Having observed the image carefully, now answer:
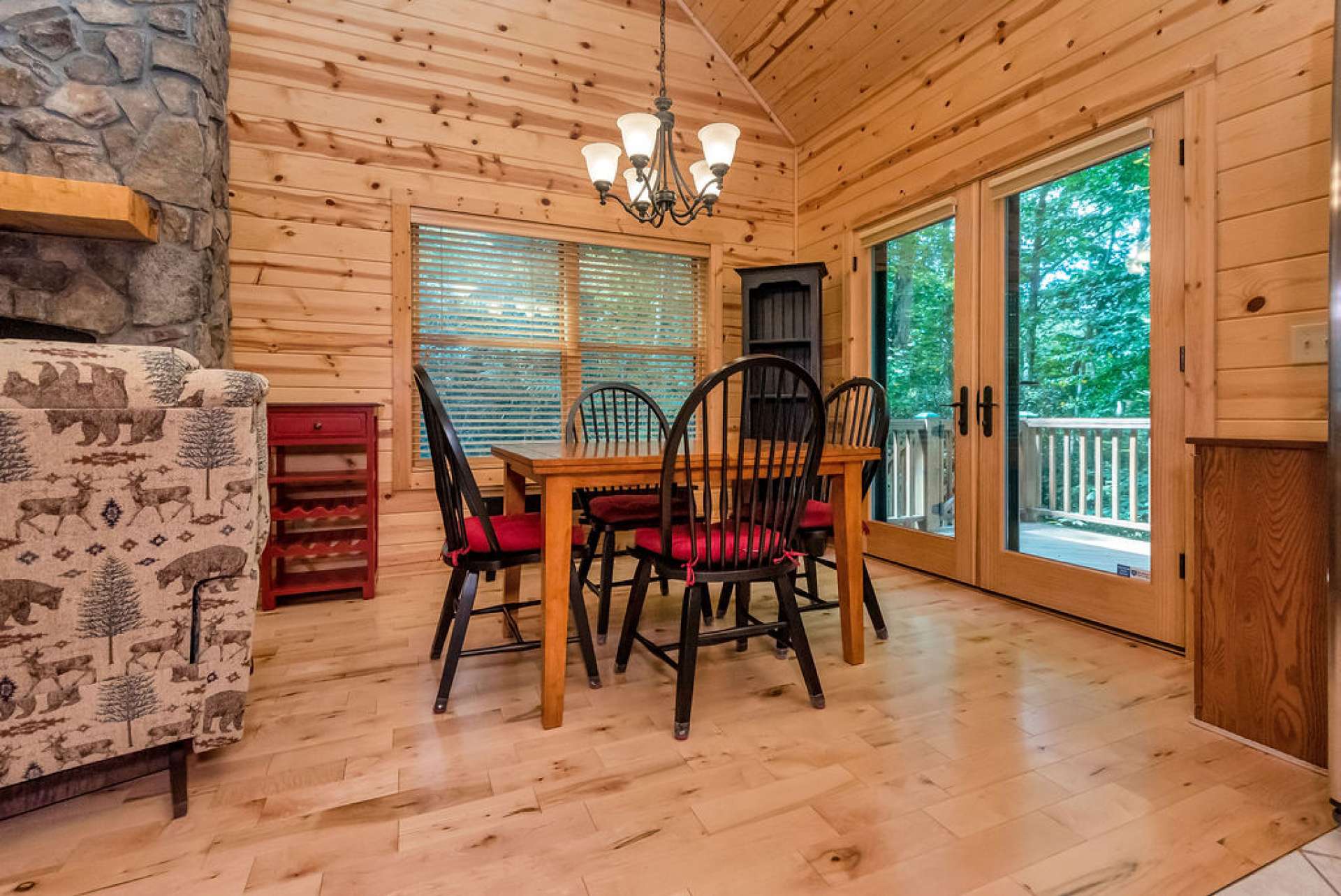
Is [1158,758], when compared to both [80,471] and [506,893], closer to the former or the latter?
[506,893]

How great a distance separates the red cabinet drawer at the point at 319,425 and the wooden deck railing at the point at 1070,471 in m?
2.92

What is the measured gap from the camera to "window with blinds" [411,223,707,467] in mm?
3730

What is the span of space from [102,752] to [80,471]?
57cm

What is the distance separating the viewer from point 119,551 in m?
1.25

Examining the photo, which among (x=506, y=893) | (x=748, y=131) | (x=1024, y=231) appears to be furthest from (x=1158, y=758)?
(x=748, y=131)

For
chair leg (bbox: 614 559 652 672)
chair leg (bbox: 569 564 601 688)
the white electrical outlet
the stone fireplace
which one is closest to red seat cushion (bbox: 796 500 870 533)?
chair leg (bbox: 614 559 652 672)

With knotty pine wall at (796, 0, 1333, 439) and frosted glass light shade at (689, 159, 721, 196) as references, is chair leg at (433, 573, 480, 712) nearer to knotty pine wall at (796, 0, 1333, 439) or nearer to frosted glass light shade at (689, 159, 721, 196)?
frosted glass light shade at (689, 159, 721, 196)

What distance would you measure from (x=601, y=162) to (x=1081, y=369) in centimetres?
216

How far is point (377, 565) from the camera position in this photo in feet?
11.4

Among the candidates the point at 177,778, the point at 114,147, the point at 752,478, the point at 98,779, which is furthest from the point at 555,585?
the point at 114,147

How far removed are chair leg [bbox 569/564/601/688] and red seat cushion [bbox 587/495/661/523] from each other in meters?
0.48

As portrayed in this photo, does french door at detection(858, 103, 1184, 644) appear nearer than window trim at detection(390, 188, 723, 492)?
Yes

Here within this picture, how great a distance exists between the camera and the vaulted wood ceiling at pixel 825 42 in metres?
3.28

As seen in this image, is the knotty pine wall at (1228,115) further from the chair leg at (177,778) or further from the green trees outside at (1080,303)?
the chair leg at (177,778)
